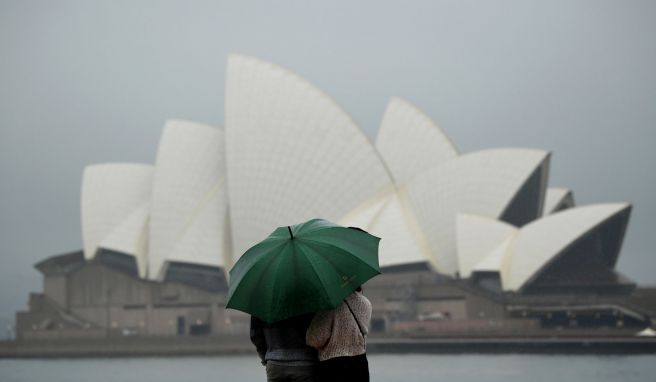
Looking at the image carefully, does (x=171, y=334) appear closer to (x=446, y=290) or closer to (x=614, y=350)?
(x=446, y=290)

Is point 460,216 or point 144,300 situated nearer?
point 460,216

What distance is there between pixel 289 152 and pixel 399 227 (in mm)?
5766

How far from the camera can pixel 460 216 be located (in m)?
49.3

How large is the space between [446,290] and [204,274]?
12.6 metres

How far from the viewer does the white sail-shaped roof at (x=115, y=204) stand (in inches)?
2228

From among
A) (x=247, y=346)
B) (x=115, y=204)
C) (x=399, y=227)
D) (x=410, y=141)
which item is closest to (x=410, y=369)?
(x=399, y=227)

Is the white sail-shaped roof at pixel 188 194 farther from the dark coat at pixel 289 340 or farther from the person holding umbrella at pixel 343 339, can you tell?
the person holding umbrella at pixel 343 339

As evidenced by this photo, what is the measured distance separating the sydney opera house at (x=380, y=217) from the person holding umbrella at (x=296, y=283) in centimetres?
4231

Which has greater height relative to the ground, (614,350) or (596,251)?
(596,251)

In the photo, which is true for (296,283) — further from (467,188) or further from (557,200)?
(557,200)

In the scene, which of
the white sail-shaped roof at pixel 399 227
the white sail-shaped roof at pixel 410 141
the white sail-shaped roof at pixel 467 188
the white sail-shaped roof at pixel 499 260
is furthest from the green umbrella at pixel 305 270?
the white sail-shaped roof at pixel 410 141

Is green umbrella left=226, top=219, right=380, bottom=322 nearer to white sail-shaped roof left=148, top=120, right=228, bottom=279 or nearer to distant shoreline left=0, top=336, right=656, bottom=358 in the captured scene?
distant shoreline left=0, top=336, right=656, bottom=358

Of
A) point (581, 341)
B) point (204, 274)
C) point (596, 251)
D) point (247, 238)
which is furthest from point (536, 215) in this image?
point (204, 274)

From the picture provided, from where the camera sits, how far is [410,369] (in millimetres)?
36938
